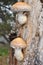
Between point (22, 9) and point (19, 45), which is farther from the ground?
point (22, 9)

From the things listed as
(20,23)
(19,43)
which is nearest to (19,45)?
(19,43)

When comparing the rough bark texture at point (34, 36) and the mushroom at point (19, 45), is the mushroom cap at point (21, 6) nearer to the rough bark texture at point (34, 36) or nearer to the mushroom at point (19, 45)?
the rough bark texture at point (34, 36)

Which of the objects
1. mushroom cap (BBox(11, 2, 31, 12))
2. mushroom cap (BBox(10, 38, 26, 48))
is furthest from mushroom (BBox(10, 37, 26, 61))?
mushroom cap (BBox(11, 2, 31, 12))

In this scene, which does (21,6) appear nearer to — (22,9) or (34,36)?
(22,9)

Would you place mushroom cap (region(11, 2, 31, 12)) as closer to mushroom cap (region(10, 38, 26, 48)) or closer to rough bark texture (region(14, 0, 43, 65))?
rough bark texture (region(14, 0, 43, 65))

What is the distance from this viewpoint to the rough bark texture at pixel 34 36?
955 mm

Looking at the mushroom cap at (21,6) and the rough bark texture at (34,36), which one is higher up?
the mushroom cap at (21,6)

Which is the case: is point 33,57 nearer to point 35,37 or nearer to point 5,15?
point 35,37

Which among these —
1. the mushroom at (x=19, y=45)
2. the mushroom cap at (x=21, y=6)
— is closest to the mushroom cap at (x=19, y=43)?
the mushroom at (x=19, y=45)

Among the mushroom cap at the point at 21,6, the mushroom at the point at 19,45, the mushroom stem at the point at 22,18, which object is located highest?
the mushroom cap at the point at 21,6

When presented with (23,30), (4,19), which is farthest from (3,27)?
(23,30)

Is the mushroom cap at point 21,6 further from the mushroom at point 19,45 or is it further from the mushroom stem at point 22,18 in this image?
the mushroom at point 19,45

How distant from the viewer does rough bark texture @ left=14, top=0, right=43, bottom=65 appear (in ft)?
3.13

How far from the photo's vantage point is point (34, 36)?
97 cm
